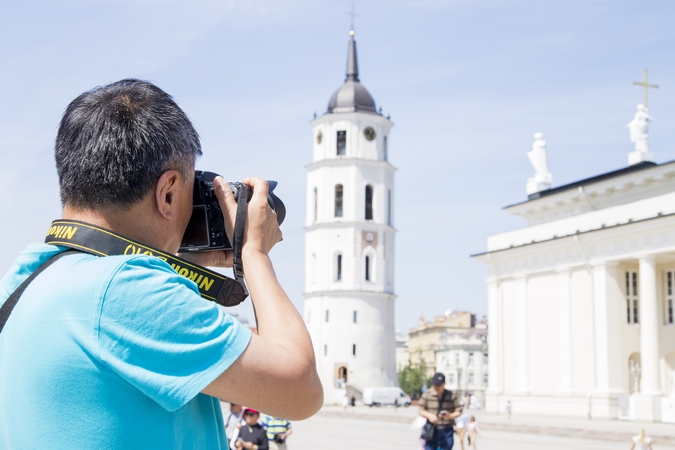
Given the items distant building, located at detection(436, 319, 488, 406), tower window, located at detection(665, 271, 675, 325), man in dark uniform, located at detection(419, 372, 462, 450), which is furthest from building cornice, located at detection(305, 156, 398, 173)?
man in dark uniform, located at detection(419, 372, 462, 450)

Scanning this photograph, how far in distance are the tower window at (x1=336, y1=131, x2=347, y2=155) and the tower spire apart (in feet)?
23.0

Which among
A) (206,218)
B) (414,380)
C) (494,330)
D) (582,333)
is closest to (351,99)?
(494,330)

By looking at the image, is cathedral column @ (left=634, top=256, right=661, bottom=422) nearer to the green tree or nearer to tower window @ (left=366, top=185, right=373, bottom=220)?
tower window @ (left=366, top=185, right=373, bottom=220)

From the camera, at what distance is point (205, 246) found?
200cm

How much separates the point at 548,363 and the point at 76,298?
42.6m

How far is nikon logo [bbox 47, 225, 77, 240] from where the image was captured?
1.72m

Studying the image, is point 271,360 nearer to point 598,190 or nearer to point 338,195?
point 598,190

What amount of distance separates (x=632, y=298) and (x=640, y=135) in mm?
8949

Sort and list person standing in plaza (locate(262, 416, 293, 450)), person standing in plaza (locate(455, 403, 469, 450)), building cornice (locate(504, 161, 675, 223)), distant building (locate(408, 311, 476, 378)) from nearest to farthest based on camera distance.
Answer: person standing in plaza (locate(262, 416, 293, 450)) → person standing in plaza (locate(455, 403, 469, 450)) → building cornice (locate(504, 161, 675, 223)) → distant building (locate(408, 311, 476, 378))

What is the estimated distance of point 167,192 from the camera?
180cm

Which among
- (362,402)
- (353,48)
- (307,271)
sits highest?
(353,48)

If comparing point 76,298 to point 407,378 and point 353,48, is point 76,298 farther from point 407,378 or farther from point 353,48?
point 407,378

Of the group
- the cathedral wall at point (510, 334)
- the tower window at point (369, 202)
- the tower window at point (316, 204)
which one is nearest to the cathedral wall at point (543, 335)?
the cathedral wall at point (510, 334)

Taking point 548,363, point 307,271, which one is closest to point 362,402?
point 307,271
